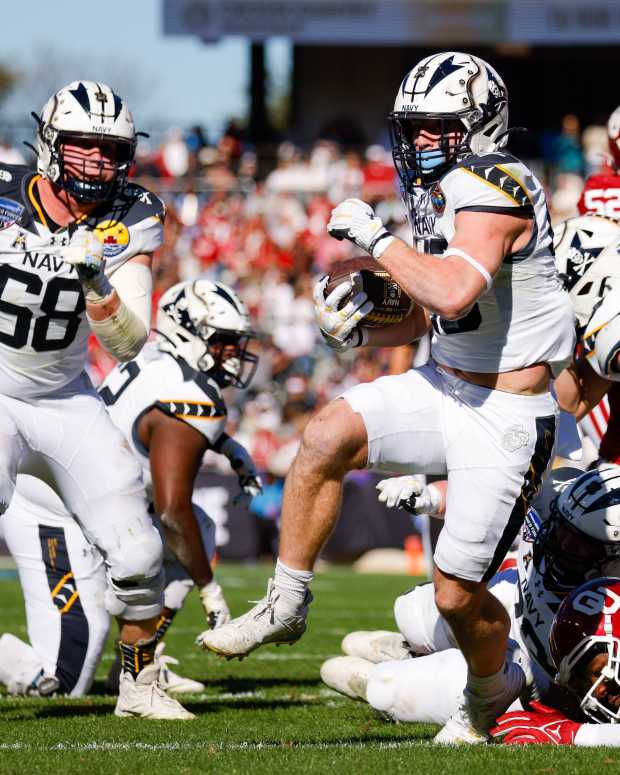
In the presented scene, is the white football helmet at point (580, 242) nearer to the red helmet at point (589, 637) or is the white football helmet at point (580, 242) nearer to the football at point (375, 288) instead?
the football at point (375, 288)

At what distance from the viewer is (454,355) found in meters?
4.38

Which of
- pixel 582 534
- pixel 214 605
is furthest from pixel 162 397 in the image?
pixel 582 534

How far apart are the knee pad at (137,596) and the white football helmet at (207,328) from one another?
1.49 meters

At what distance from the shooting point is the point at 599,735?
4.16 m

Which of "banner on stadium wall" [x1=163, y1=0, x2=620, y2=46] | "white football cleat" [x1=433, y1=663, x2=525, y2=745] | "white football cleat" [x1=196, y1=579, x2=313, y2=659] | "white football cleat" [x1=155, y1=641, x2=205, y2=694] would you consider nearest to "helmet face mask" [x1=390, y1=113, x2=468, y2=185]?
"white football cleat" [x1=196, y1=579, x2=313, y2=659]

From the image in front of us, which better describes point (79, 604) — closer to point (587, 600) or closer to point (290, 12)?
point (587, 600)

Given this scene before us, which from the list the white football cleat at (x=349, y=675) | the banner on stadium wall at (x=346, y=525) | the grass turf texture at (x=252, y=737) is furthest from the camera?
the banner on stadium wall at (x=346, y=525)

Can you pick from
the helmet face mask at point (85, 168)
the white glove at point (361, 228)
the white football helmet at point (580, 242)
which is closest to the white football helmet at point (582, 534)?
the white football helmet at point (580, 242)

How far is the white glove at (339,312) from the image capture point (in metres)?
4.44

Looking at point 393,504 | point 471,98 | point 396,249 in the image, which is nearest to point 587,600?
point 393,504

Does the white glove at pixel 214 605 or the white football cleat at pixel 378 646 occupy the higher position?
the white glove at pixel 214 605

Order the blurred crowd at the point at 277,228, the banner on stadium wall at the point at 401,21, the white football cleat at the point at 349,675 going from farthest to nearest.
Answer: the banner on stadium wall at the point at 401,21
the blurred crowd at the point at 277,228
the white football cleat at the point at 349,675

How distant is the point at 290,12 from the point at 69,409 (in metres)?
13.8

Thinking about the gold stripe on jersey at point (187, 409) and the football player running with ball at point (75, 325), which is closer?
the football player running with ball at point (75, 325)
